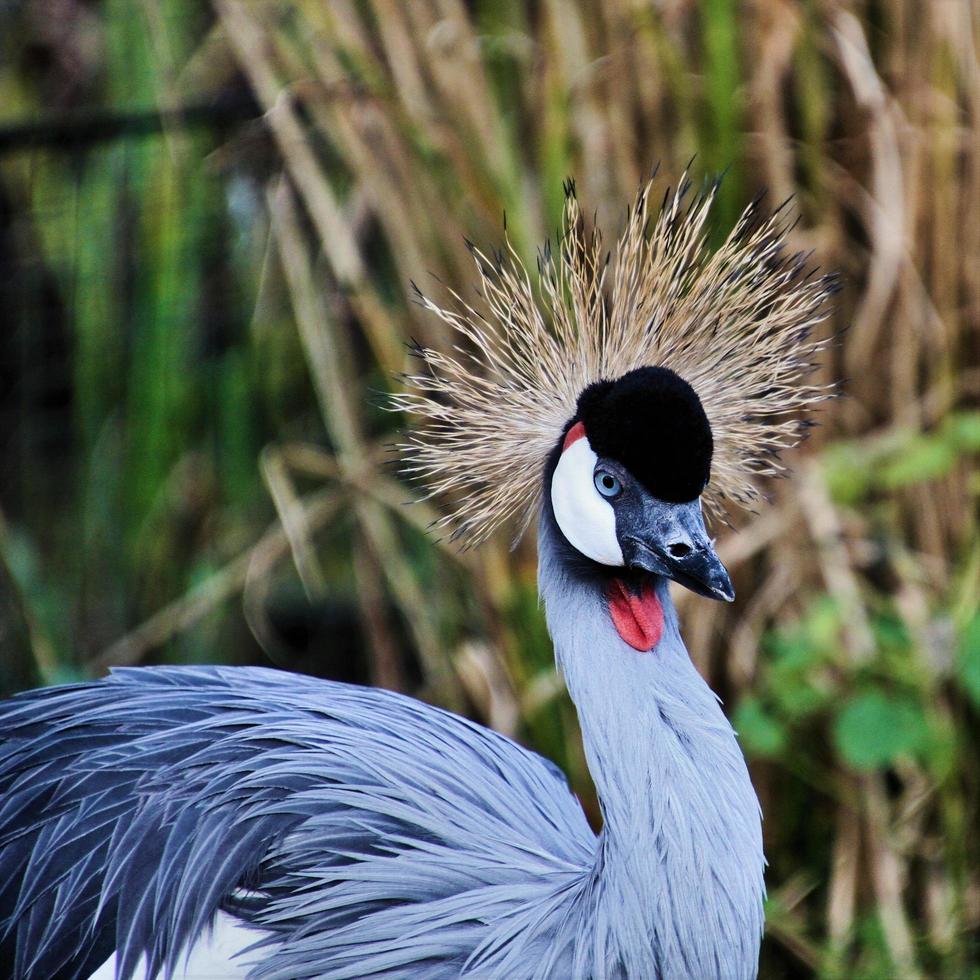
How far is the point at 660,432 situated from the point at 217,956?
614 millimetres

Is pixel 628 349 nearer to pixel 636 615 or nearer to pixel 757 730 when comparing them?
pixel 636 615

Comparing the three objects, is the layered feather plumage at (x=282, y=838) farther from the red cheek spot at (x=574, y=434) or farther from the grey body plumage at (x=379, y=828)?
the red cheek spot at (x=574, y=434)

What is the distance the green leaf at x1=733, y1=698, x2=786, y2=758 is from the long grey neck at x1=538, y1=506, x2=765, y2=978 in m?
0.72

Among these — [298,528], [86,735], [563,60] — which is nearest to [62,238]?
[298,528]

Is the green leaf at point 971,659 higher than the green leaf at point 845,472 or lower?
lower

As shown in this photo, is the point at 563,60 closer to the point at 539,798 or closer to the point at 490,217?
the point at 490,217

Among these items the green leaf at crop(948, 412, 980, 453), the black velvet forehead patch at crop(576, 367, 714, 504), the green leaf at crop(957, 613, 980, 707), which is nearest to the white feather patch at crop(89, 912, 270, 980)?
the black velvet forehead patch at crop(576, 367, 714, 504)

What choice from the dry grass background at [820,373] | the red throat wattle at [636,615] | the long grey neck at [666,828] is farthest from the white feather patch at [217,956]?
the dry grass background at [820,373]

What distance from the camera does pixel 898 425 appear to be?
1.95 metres

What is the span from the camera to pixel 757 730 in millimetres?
1820

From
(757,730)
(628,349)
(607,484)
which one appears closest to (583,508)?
(607,484)

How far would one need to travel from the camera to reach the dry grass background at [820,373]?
1880 millimetres

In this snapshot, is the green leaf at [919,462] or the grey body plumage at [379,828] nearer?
the grey body plumage at [379,828]

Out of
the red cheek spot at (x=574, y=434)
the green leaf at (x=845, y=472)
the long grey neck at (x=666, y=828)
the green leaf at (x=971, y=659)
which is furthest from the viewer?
the green leaf at (x=845, y=472)
